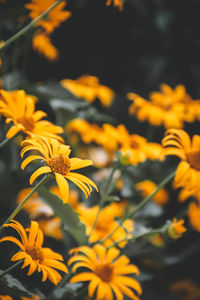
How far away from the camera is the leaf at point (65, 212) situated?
0.74 m

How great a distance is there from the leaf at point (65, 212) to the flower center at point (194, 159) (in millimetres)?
297

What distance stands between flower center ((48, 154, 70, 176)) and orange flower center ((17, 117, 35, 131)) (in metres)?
0.14

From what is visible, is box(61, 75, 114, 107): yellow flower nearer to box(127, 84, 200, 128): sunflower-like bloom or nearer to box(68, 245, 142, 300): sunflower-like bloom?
box(127, 84, 200, 128): sunflower-like bloom

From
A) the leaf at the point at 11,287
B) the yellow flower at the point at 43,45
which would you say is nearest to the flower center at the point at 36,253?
the leaf at the point at 11,287

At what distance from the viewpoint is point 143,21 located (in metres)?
1.95

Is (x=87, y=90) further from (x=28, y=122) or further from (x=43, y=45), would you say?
(x=28, y=122)

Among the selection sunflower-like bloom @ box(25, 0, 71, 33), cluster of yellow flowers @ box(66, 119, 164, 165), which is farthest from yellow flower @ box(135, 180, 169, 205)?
sunflower-like bloom @ box(25, 0, 71, 33)

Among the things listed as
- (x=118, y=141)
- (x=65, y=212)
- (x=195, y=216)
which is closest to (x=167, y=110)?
(x=118, y=141)

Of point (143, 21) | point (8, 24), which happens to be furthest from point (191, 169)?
point (143, 21)

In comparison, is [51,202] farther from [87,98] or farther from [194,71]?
[194,71]

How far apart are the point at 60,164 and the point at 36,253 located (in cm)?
18

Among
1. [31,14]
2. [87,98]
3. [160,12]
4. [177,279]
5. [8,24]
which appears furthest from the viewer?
[160,12]

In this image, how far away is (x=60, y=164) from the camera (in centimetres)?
59

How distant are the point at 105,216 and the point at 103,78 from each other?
1.28 m
